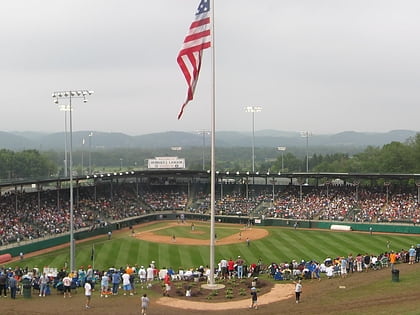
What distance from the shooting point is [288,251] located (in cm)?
4369

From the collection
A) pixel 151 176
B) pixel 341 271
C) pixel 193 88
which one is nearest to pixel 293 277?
pixel 341 271

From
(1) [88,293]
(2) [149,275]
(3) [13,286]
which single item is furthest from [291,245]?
(3) [13,286]

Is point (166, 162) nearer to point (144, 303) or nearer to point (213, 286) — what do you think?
point (213, 286)

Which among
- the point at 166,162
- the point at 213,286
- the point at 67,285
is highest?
the point at 166,162

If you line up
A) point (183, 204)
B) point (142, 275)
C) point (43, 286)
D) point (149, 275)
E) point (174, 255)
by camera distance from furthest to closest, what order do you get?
point (183, 204)
point (174, 255)
point (142, 275)
point (149, 275)
point (43, 286)

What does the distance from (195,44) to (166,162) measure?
54.5 meters

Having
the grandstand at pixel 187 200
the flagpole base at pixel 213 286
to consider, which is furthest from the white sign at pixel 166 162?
the flagpole base at pixel 213 286

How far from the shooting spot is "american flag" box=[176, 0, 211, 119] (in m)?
24.1

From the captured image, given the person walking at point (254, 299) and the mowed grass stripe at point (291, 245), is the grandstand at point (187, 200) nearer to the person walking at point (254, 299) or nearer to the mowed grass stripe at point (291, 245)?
the mowed grass stripe at point (291, 245)

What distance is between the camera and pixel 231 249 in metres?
45.6

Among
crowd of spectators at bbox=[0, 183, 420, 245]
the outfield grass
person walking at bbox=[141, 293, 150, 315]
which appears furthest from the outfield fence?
person walking at bbox=[141, 293, 150, 315]

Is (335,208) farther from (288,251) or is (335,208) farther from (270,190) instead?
(288,251)

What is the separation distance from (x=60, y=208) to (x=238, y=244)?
70.1 ft

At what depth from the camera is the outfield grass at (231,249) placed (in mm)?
40562
